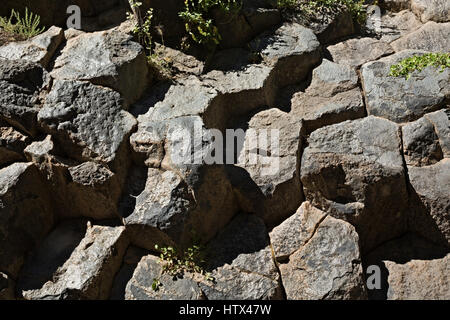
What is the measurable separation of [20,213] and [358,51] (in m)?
5.01

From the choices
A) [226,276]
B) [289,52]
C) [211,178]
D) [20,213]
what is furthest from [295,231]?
[20,213]

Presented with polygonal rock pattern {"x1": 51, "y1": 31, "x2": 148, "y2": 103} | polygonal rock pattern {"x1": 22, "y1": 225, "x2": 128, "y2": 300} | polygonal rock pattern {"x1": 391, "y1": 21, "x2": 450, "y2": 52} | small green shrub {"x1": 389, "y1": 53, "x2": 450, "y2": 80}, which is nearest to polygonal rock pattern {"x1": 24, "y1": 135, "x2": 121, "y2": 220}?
polygonal rock pattern {"x1": 22, "y1": 225, "x2": 128, "y2": 300}

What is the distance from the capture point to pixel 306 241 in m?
6.08

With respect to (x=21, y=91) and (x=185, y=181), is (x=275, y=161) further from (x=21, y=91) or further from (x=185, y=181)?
(x=21, y=91)

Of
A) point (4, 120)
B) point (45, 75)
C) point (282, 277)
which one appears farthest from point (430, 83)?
point (4, 120)

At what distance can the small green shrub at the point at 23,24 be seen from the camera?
23.2ft

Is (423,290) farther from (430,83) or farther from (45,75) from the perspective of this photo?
(45,75)

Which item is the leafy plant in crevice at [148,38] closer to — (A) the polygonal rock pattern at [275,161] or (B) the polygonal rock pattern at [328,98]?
(A) the polygonal rock pattern at [275,161]

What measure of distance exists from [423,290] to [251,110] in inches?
119

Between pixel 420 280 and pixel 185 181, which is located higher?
pixel 185 181

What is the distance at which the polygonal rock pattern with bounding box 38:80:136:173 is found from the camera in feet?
19.8

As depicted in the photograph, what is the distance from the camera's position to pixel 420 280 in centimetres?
593

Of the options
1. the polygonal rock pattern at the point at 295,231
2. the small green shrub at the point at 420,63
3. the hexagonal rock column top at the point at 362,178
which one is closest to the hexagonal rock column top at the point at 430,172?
the hexagonal rock column top at the point at 362,178

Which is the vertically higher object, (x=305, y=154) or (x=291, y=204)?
(x=305, y=154)
